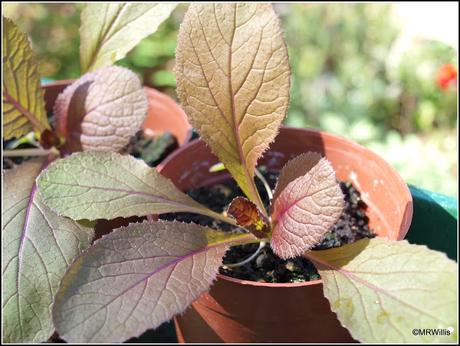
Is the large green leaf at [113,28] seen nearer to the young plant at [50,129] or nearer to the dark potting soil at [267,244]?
the young plant at [50,129]

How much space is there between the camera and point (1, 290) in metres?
0.67

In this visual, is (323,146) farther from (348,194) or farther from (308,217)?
(308,217)

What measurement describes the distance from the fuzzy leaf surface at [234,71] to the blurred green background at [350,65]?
1530 mm

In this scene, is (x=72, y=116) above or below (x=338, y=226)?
above

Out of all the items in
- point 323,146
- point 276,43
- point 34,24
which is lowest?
point 34,24

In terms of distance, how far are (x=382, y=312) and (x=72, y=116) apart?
21.5 inches

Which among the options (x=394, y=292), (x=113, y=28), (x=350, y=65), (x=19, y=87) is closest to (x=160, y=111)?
(x=113, y=28)

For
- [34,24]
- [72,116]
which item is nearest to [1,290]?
[72,116]

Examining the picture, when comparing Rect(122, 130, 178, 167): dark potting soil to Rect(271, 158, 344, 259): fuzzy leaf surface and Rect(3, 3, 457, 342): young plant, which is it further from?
Rect(271, 158, 344, 259): fuzzy leaf surface

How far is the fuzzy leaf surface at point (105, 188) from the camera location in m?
0.69

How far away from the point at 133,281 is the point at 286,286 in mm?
163

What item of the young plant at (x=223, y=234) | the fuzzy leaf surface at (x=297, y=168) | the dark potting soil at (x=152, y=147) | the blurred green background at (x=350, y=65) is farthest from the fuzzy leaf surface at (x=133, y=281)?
the blurred green background at (x=350, y=65)

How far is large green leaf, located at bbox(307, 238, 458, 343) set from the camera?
1.77 feet

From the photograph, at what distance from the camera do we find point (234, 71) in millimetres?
670
